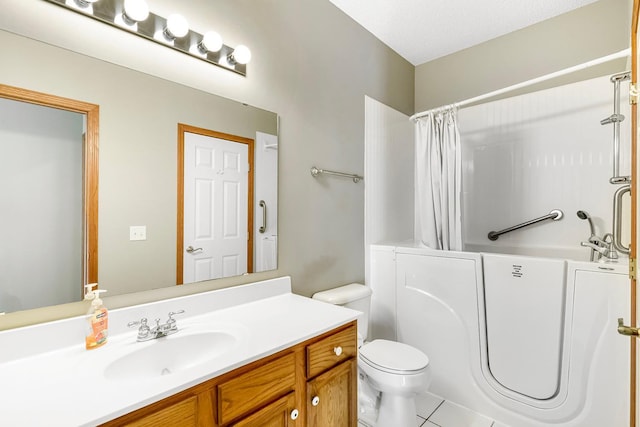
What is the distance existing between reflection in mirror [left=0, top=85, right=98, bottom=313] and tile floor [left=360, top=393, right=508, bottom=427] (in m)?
1.72

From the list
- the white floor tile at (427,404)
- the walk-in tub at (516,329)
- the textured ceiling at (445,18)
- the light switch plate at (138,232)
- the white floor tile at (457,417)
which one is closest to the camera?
the light switch plate at (138,232)

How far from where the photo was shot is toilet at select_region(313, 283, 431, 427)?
147 cm

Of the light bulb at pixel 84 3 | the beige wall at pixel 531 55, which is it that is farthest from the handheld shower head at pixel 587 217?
the light bulb at pixel 84 3

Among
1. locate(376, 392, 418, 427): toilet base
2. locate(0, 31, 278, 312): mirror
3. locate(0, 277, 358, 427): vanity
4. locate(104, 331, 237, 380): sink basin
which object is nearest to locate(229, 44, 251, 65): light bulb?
locate(0, 31, 278, 312): mirror

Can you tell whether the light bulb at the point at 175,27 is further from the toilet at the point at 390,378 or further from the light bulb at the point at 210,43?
the toilet at the point at 390,378

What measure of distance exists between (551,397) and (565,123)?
1761 millimetres

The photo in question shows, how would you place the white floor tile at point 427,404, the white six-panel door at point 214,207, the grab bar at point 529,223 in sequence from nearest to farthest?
the white six-panel door at point 214,207 < the white floor tile at point 427,404 < the grab bar at point 529,223

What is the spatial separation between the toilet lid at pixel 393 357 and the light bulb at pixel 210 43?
5.46 ft

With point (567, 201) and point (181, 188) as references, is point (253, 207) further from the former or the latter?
point (567, 201)

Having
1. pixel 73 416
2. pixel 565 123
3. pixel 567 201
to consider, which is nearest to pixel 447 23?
pixel 565 123

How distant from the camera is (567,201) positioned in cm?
212

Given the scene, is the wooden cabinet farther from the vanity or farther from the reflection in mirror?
the reflection in mirror

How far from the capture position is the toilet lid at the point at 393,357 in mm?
1504

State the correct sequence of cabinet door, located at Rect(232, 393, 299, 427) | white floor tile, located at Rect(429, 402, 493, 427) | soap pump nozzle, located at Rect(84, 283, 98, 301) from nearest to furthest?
cabinet door, located at Rect(232, 393, 299, 427)
soap pump nozzle, located at Rect(84, 283, 98, 301)
white floor tile, located at Rect(429, 402, 493, 427)
